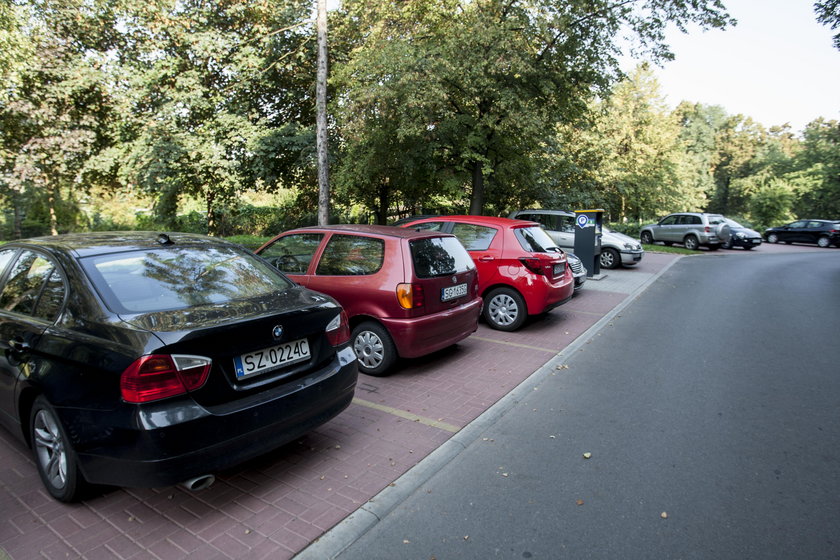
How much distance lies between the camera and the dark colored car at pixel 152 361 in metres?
2.59

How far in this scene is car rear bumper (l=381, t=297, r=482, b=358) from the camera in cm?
509

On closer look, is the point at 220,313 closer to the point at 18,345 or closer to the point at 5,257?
the point at 18,345

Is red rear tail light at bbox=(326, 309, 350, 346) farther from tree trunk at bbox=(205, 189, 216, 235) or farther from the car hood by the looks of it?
tree trunk at bbox=(205, 189, 216, 235)

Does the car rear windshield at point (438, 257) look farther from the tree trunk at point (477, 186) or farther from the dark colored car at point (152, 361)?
the tree trunk at point (477, 186)

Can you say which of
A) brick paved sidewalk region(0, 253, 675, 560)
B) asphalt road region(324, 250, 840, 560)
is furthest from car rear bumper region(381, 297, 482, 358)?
asphalt road region(324, 250, 840, 560)

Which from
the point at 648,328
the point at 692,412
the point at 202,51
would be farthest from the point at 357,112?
the point at 692,412

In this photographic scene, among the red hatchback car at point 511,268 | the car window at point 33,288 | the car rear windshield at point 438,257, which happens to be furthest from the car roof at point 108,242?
the red hatchback car at point 511,268

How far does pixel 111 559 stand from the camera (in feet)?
8.23

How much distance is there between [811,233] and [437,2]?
85.2 ft

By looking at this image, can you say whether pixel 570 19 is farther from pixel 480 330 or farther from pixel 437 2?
pixel 480 330

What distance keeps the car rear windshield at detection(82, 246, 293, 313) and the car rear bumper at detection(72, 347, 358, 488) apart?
26.9 inches

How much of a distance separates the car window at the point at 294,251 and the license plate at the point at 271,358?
2598 mm

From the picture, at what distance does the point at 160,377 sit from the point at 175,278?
892 millimetres

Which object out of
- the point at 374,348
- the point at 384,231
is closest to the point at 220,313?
the point at 374,348
